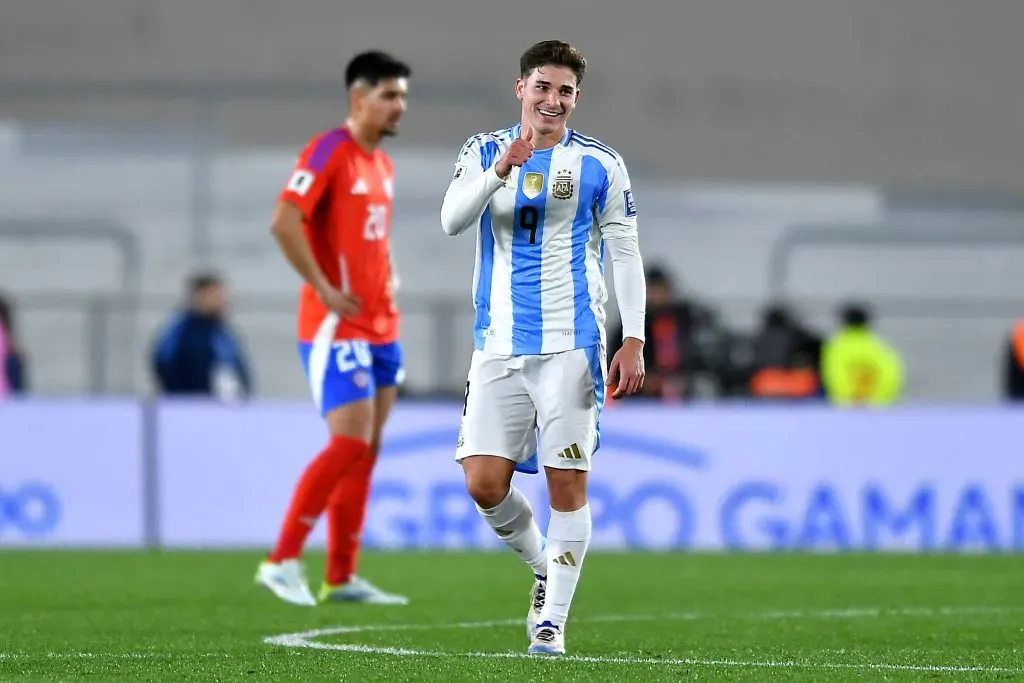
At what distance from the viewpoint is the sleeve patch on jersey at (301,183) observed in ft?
25.9

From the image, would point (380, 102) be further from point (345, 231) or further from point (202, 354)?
point (202, 354)

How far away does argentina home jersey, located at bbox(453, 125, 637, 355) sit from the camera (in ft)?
19.6

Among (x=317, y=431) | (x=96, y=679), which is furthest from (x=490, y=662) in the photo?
(x=317, y=431)

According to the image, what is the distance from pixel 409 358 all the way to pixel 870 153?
227 inches

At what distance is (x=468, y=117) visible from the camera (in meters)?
18.9

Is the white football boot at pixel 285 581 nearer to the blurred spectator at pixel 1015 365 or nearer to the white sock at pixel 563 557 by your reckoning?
the white sock at pixel 563 557

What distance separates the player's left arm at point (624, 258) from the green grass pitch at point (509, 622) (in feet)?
3.16

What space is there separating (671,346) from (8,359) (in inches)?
198

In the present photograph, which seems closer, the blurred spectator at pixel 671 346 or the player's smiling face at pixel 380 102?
the player's smiling face at pixel 380 102

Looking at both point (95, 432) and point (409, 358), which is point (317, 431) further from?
point (409, 358)

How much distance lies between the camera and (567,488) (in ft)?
19.6

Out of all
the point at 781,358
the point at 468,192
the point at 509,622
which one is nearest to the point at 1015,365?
the point at 781,358

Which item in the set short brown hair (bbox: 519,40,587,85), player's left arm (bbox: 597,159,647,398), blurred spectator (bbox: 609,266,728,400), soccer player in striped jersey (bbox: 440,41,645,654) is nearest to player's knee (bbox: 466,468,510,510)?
soccer player in striped jersey (bbox: 440,41,645,654)

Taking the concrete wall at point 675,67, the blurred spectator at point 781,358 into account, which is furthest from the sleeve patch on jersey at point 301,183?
the concrete wall at point 675,67
